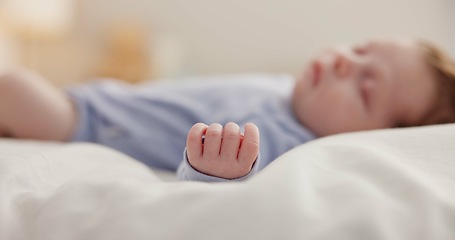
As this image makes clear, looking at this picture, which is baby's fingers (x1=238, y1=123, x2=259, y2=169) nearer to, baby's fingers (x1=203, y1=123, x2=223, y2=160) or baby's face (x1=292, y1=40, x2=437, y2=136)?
baby's fingers (x1=203, y1=123, x2=223, y2=160)

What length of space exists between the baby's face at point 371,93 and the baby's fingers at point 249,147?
581 millimetres

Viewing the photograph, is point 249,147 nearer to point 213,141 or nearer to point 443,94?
point 213,141

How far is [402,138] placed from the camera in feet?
1.80

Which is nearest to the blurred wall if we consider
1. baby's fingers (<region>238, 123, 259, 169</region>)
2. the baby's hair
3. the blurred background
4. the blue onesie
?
the blurred background

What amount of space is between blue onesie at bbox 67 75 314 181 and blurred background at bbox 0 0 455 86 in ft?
5.16

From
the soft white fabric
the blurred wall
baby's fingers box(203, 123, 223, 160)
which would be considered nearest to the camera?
the soft white fabric

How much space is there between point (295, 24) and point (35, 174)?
2.48 meters

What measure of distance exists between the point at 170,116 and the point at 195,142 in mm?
589

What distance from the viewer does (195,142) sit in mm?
544

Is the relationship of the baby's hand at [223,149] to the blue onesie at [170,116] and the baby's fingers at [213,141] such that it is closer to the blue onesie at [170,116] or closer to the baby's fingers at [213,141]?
the baby's fingers at [213,141]

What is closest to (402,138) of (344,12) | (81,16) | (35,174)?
(35,174)

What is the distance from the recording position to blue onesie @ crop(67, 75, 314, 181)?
1.03 metres

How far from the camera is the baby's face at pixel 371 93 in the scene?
3.63ft

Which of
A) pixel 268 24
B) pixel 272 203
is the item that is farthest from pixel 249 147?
pixel 268 24
